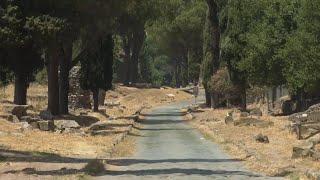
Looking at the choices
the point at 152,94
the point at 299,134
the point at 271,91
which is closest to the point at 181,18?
the point at 152,94

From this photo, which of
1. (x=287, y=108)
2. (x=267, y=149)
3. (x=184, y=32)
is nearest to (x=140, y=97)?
(x=184, y=32)

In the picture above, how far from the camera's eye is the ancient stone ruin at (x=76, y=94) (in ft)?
172

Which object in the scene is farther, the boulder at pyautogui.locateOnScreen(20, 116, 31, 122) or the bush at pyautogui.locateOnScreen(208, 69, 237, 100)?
the bush at pyautogui.locateOnScreen(208, 69, 237, 100)

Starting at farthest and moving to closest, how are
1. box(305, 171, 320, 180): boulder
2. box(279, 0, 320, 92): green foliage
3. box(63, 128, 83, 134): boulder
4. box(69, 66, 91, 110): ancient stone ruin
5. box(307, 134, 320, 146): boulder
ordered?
box(69, 66, 91, 110): ancient stone ruin → box(63, 128, 83, 134): boulder → box(279, 0, 320, 92): green foliage → box(307, 134, 320, 146): boulder → box(305, 171, 320, 180): boulder

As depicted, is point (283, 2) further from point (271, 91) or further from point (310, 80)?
point (271, 91)

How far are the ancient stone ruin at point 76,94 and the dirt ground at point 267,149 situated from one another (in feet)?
64.1

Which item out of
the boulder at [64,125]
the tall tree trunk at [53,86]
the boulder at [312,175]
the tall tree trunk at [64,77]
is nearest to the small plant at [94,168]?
the boulder at [312,175]

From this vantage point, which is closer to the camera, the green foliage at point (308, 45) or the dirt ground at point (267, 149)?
the dirt ground at point (267, 149)

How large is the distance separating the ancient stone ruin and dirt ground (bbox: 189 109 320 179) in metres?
19.5

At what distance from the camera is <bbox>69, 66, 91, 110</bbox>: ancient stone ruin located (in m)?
52.4

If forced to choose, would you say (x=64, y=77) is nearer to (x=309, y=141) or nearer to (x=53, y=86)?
(x=53, y=86)

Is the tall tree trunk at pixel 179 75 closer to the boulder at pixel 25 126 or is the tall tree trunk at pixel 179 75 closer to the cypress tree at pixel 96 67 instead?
the cypress tree at pixel 96 67

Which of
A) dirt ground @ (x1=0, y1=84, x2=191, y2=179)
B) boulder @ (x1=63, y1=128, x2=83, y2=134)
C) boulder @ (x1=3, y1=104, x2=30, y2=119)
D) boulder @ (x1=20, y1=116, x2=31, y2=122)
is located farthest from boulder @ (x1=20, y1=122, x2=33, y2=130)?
boulder @ (x1=3, y1=104, x2=30, y2=119)

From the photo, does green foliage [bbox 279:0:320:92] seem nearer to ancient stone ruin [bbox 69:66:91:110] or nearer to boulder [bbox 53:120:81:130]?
boulder [bbox 53:120:81:130]
